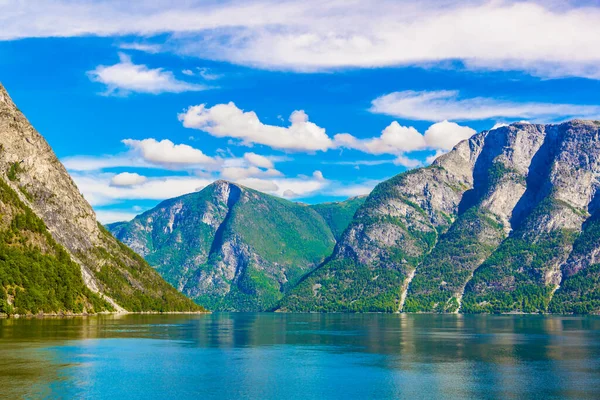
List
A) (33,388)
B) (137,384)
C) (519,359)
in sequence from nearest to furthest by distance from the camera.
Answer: (33,388)
(137,384)
(519,359)

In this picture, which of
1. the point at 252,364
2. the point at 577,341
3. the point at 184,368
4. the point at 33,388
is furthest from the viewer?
the point at 577,341

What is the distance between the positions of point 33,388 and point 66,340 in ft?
199

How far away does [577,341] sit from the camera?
154m

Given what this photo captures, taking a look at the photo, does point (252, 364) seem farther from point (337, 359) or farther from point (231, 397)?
point (231, 397)

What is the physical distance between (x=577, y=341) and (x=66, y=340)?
373ft

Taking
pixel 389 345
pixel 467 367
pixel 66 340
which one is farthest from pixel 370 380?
pixel 66 340

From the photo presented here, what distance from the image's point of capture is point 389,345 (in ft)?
461

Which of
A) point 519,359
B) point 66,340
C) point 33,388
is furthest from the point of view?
point 66,340

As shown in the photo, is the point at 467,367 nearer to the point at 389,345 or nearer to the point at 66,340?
the point at 389,345

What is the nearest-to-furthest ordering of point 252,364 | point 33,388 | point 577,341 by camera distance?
point 33,388 → point 252,364 → point 577,341

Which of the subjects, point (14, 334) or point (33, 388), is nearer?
point (33, 388)

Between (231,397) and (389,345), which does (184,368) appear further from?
(389,345)

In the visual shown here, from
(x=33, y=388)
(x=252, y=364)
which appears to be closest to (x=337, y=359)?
(x=252, y=364)

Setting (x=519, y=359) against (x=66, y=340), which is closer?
(x=519, y=359)
